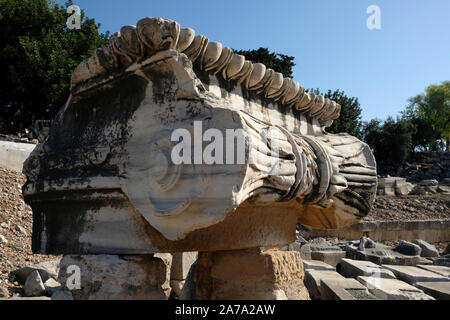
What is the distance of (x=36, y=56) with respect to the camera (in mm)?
15117

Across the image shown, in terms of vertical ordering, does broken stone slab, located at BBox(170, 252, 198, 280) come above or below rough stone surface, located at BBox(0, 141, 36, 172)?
below

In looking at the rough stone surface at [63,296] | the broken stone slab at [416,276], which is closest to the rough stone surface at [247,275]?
the rough stone surface at [63,296]

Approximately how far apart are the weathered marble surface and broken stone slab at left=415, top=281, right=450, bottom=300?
1765 mm

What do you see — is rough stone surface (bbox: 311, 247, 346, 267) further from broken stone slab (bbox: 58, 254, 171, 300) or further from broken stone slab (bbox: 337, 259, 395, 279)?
broken stone slab (bbox: 58, 254, 171, 300)

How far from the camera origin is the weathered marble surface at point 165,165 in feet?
5.39

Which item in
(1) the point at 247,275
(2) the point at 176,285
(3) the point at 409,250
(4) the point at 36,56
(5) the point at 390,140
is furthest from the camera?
(5) the point at 390,140

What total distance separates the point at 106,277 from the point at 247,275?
104 centimetres

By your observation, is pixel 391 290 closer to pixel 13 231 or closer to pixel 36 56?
pixel 13 231

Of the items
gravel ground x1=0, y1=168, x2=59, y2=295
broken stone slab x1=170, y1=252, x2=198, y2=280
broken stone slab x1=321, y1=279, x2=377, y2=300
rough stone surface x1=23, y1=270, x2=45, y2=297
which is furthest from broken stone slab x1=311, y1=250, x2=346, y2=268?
rough stone surface x1=23, y1=270, x2=45, y2=297

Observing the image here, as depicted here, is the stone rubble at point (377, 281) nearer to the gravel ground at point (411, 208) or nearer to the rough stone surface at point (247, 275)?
the rough stone surface at point (247, 275)

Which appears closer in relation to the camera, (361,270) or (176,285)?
(176,285)

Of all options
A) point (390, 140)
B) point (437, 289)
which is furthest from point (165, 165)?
point (390, 140)

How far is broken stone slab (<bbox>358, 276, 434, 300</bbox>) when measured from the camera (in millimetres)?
3311

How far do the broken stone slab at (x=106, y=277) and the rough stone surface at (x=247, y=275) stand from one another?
75cm
